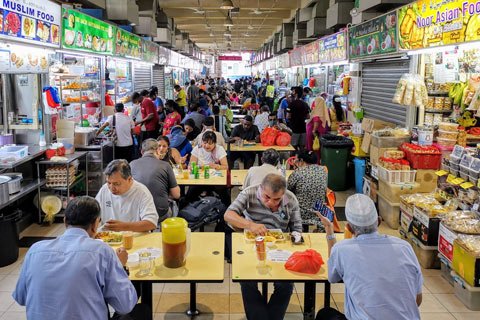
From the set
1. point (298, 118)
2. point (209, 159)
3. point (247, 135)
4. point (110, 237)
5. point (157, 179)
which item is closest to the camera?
point (110, 237)

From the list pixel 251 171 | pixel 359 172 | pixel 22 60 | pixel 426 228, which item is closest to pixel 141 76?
pixel 22 60

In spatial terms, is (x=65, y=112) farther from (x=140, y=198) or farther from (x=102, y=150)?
(x=140, y=198)

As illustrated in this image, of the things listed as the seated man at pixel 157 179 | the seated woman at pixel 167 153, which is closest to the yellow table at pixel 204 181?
the seated woman at pixel 167 153

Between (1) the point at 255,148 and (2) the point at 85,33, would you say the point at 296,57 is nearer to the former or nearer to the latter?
(1) the point at 255,148

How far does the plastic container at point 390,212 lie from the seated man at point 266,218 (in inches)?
116

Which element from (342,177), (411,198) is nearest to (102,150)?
(342,177)

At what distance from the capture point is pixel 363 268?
261cm

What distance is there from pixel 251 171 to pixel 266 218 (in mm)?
1029

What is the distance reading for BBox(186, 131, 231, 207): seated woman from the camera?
622cm

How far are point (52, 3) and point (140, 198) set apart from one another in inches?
176

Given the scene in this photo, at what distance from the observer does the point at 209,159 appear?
6.75 metres

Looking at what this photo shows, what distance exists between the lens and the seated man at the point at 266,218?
365 centimetres

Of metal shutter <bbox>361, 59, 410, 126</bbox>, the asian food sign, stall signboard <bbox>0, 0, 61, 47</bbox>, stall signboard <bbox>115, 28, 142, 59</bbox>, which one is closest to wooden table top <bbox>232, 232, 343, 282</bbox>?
the asian food sign

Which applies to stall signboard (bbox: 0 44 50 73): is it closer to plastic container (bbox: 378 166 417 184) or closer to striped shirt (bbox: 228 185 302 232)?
striped shirt (bbox: 228 185 302 232)
